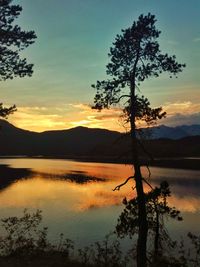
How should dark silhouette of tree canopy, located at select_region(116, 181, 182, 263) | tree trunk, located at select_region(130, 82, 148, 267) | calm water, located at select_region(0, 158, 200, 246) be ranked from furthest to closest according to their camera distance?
calm water, located at select_region(0, 158, 200, 246)
dark silhouette of tree canopy, located at select_region(116, 181, 182, 263)
tree trunk, located at select_region(130, 82, 148, 267)

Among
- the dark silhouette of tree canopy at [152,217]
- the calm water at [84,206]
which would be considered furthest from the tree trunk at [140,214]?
the calm water at [84,206]

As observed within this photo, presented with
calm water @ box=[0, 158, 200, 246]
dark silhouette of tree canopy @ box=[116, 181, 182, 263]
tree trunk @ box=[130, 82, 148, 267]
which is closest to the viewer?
tree trunk @ box=[130, 82, 148, 267]

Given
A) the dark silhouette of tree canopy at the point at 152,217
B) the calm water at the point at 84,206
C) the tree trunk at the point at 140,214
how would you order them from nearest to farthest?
the tree trunk at the point at 140,214 < the dark silhouette of tree canopy at the point at 152,217 < the calm water at the point at 84,206

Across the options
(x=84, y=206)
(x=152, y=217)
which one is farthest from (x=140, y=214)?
(x=84, y=206)

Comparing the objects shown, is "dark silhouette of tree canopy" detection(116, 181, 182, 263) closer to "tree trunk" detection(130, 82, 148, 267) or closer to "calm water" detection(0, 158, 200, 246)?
"tree trunk" detection(130, 82, 148, 267)

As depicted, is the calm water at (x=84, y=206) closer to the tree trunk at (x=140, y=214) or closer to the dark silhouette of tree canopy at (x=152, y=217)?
the dark silhouette of tree canopy at (x=152, y=217)

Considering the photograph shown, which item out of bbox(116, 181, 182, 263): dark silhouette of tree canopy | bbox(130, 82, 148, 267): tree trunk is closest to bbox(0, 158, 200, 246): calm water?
bbox(116, 181, 182, 263): dark silhouette of tree canopy

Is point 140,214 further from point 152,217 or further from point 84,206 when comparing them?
point 84,206

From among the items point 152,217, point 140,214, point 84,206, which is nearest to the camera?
point 140,214

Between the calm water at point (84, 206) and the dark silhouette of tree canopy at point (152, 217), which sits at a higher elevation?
the dark silhouette of tree canopy at point (152, 217)

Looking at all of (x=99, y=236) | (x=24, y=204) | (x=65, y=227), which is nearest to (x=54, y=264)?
(x=99, y=236)

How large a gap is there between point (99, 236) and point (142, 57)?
1094 inches

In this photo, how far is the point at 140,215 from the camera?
24516 millimetres

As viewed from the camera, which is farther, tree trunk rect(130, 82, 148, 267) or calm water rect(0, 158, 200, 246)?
calm water rect(0, 158, 200, 246)
